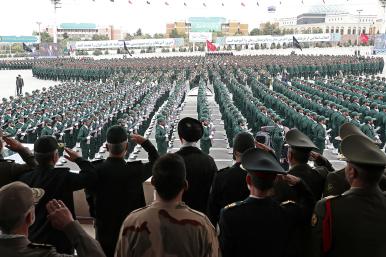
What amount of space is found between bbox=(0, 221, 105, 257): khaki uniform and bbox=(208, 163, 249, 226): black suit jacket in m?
1.19

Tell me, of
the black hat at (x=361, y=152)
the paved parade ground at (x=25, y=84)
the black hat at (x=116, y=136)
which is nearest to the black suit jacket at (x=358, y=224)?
the black hat at (x=361, y=152)

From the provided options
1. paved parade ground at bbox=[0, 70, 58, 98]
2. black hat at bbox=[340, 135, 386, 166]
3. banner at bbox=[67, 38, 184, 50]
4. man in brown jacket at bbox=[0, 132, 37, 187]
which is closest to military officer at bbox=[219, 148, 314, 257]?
black hat at bbox=[340, 135, 386, 166]

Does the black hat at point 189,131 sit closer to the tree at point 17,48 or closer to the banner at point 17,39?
the banner at point 17,39

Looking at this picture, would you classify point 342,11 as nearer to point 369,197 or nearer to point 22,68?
point 22,68

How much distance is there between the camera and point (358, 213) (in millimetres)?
2037

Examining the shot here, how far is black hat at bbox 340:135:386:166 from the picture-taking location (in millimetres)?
2046

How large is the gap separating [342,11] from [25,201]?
399 feet

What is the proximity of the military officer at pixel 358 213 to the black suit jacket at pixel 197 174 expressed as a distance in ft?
3.68

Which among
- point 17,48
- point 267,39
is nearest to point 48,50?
point 17,48

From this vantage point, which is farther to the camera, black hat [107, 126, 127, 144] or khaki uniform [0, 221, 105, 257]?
black hat [107, 126, 127, 144]

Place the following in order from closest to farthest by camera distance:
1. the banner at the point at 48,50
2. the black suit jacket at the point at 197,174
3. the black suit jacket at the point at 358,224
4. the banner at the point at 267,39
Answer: the black suit jacket at the point at 358,224 < the black suit jacket at the point at 197,174 < the banner at the point at 267,39 < the banner at the point at 48,50

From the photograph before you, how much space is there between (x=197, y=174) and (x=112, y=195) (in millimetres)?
604

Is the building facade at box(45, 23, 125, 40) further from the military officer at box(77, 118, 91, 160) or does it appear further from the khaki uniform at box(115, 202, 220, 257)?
the khaki uniform at box(115, 202, 220, 257)

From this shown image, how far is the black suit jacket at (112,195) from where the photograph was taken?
2.91m
